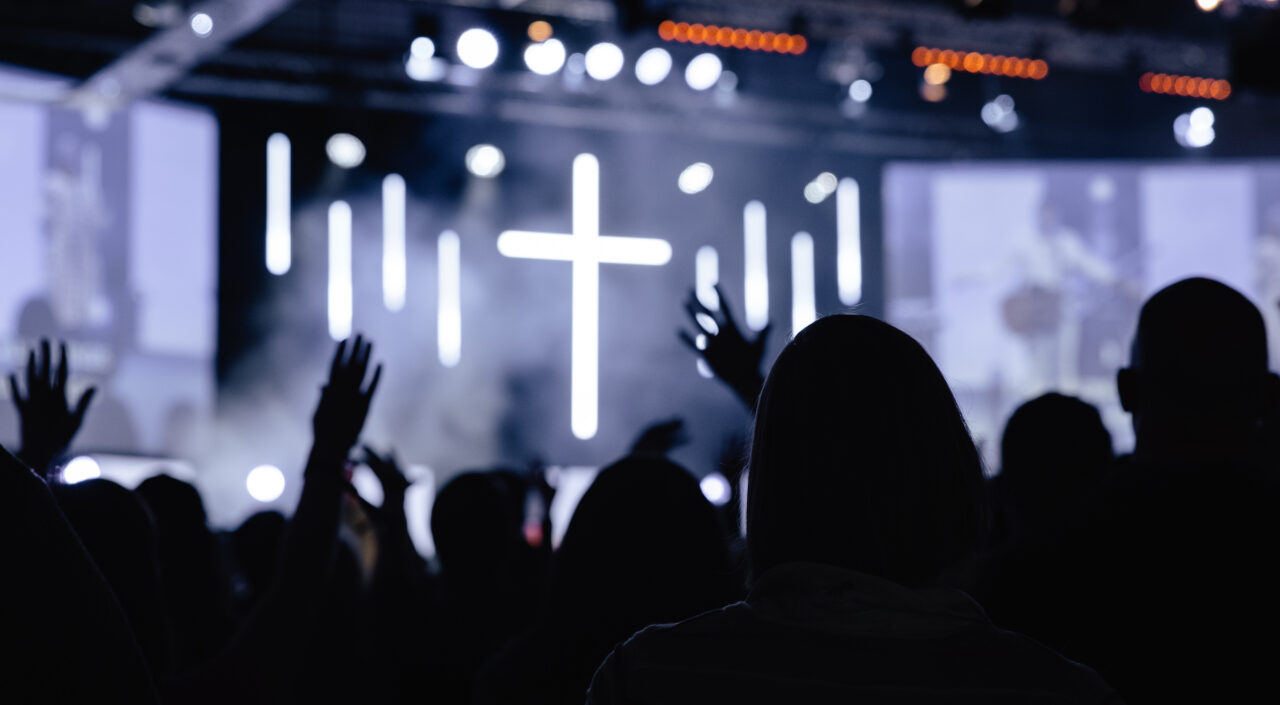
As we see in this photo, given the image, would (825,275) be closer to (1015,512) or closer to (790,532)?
(1015,512)

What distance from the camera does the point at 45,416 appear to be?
88.1 inches

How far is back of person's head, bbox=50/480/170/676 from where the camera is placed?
1.80 m

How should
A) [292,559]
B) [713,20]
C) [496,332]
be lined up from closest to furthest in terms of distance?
[292,559], [713,20], [496,332]

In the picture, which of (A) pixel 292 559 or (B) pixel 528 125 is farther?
(B) pixel 528 125

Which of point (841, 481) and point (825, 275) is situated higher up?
point (825, 275)

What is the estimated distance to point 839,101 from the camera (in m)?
11.0

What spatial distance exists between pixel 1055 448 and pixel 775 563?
1.37 metres

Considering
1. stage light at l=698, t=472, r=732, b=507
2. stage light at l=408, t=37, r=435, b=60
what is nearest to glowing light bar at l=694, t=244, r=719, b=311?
stage light at l=698, t=472, r=732, b=507

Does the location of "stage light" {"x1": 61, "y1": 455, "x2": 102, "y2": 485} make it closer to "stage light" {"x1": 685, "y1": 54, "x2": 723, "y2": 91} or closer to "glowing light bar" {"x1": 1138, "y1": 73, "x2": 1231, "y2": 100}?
"stage light" {"x1": 685, "y1": 54, "x2": 723, "y2": 91}

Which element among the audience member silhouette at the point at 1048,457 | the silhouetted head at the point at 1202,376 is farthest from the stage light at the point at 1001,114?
the silhouetted head at the point at 1202,376

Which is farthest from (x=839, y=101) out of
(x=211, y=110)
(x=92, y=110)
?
(x=92, y=110)

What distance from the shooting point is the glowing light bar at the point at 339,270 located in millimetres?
9773

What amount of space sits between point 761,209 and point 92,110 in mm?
6046

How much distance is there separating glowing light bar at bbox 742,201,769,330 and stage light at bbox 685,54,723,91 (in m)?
2.06
